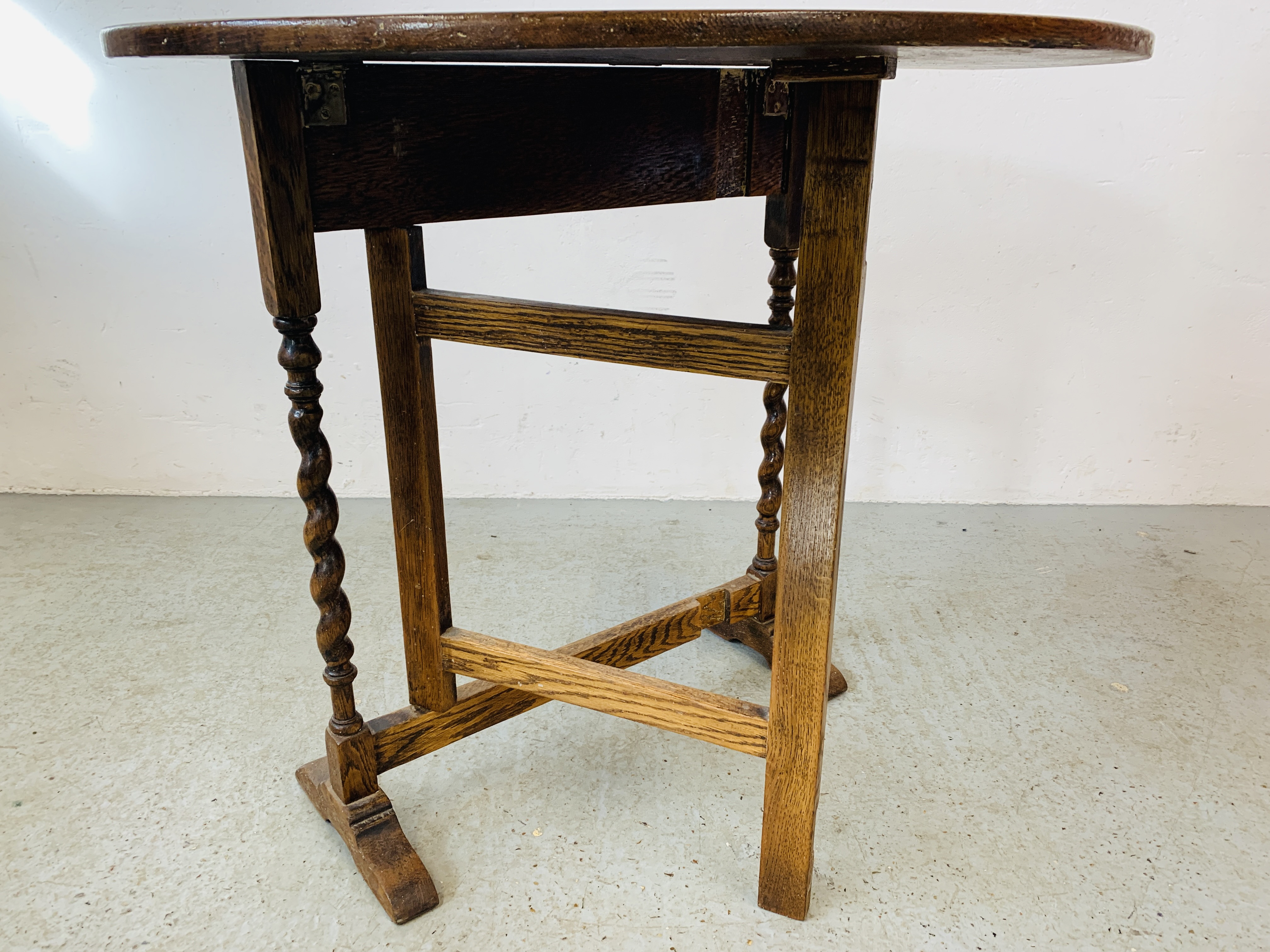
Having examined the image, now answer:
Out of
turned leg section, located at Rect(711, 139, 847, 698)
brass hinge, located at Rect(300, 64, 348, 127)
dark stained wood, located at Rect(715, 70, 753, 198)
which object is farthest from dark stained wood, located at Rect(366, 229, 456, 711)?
turned leg section, located at Rect(711, 139, 847, 698)

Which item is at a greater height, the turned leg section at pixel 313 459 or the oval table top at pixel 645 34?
the oval table top at pixel 645 34

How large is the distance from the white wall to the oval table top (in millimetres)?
1786

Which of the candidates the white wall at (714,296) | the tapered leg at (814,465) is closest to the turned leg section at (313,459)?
the tapered leg at (814,465)

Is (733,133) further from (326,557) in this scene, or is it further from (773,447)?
(326,557)

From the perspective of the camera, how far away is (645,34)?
2.95 feet

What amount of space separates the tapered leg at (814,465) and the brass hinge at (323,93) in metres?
0.58

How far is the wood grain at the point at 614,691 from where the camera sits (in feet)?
4.58

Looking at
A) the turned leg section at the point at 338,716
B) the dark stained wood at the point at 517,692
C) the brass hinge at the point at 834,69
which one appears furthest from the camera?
the dark stained wood at the point at 517,692

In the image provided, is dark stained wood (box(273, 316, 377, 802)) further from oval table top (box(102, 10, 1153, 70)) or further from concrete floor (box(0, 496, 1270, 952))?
oval table top (box(102, 10, 1153, 70))

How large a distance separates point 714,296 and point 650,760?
5.04 feet

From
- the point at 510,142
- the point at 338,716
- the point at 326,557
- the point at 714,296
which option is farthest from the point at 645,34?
the point at 714,296

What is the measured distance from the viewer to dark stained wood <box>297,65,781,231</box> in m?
1.20

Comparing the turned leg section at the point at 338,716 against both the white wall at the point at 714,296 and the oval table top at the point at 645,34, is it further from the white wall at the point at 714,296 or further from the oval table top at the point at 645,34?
the white wall at the point at 714,296

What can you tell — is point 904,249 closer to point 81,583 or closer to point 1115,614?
point 1115,614
